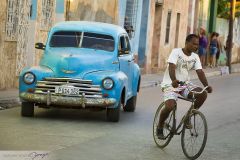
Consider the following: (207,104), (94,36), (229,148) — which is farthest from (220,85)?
(229,148)

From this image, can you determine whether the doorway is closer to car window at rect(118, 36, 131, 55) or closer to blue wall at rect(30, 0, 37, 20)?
blue wall at rect(30, 0, 37, 20)

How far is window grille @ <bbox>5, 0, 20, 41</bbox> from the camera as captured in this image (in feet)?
63.0

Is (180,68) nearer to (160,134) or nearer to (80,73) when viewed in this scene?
(160,134)

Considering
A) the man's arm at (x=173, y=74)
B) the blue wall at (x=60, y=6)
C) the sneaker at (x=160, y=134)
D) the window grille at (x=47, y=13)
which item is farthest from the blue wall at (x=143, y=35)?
the man's arm at (x=173, y=74)

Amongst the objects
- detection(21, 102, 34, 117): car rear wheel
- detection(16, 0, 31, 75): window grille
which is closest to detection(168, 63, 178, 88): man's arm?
detection(21, 102, 34, 117): car rear wheel

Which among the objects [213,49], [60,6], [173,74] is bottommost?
[213,49]

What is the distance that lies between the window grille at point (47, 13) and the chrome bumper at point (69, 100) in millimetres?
7924

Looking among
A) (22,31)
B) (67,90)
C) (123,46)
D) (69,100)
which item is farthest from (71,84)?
(22,31)

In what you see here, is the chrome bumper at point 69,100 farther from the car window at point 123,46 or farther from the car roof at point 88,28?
the car roof at point 88,28

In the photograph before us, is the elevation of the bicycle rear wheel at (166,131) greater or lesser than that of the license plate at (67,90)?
lesser

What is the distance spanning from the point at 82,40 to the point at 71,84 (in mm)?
1503

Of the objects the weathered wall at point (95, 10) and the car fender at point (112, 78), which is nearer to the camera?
the car fender at point (112, 78)

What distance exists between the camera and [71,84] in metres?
13.8

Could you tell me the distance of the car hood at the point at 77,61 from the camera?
1405 centimetres
